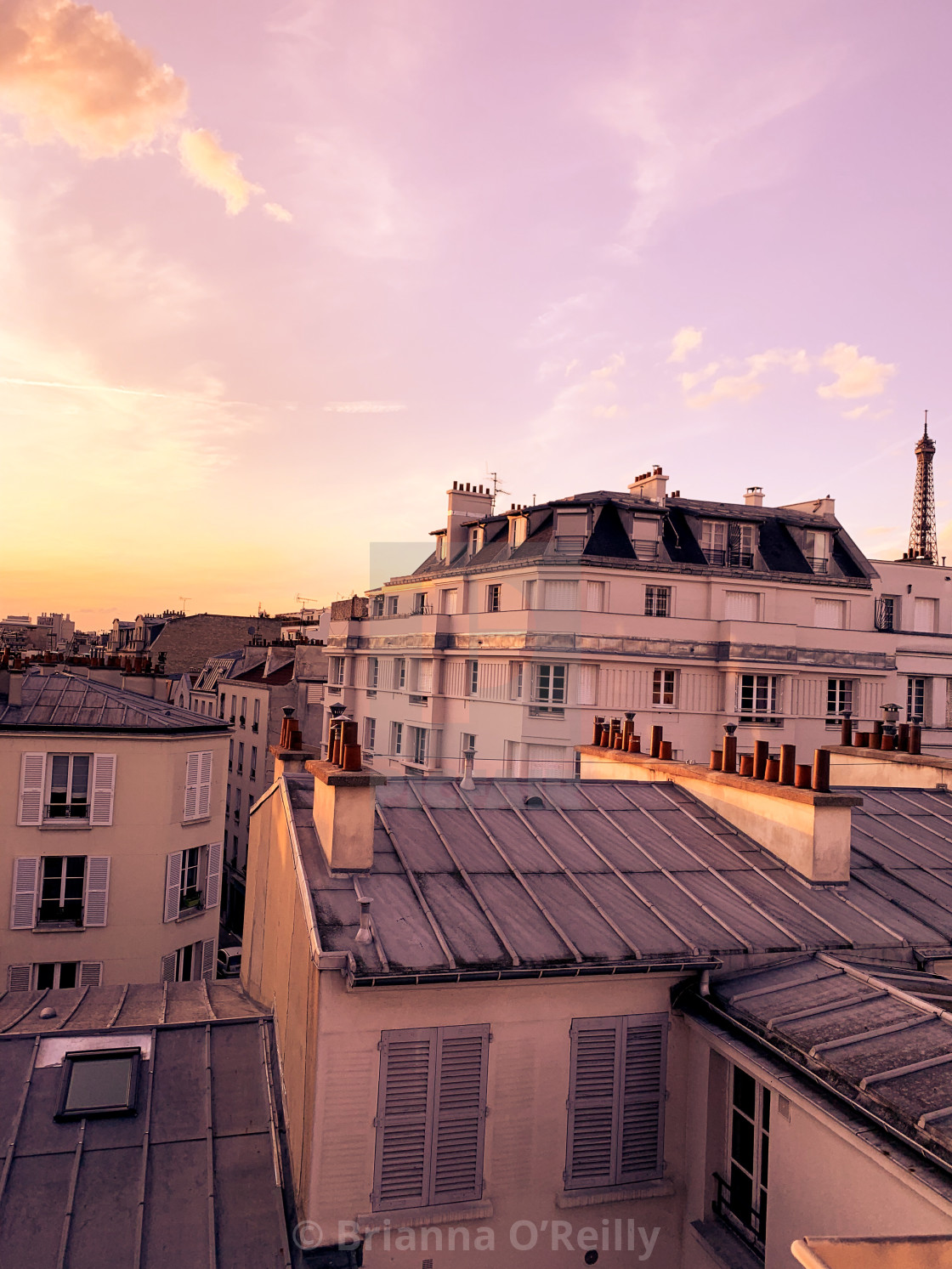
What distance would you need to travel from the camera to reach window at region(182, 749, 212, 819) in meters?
24.1

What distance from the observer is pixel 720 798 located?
13.0 metres

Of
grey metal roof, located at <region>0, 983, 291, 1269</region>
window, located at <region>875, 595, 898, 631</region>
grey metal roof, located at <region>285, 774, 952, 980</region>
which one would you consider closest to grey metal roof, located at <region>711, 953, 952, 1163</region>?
grey metal roof, located at <region>285, 774, 952, 980</region>

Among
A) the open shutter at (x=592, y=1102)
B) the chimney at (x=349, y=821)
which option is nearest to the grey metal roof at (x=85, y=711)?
the chimney at (x=349, y=821)

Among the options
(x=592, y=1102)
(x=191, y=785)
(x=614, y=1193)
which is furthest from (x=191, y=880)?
(x=614, y=1193)

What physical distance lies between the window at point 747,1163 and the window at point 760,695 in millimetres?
33850

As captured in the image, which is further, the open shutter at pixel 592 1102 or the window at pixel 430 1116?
the open shutter at pixel 592 1102

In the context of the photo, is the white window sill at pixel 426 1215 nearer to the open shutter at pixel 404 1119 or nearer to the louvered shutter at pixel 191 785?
the open shutter at pixel 404 1119

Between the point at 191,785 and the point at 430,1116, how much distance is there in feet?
58.5

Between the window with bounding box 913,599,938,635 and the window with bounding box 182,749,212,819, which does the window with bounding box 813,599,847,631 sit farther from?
the window with bounding box 182,749,212,819

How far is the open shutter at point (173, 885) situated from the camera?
23.3 m

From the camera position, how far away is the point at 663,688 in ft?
134

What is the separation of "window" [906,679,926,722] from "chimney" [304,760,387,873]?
44.0m

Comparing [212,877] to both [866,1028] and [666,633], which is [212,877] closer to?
[866,1028]
